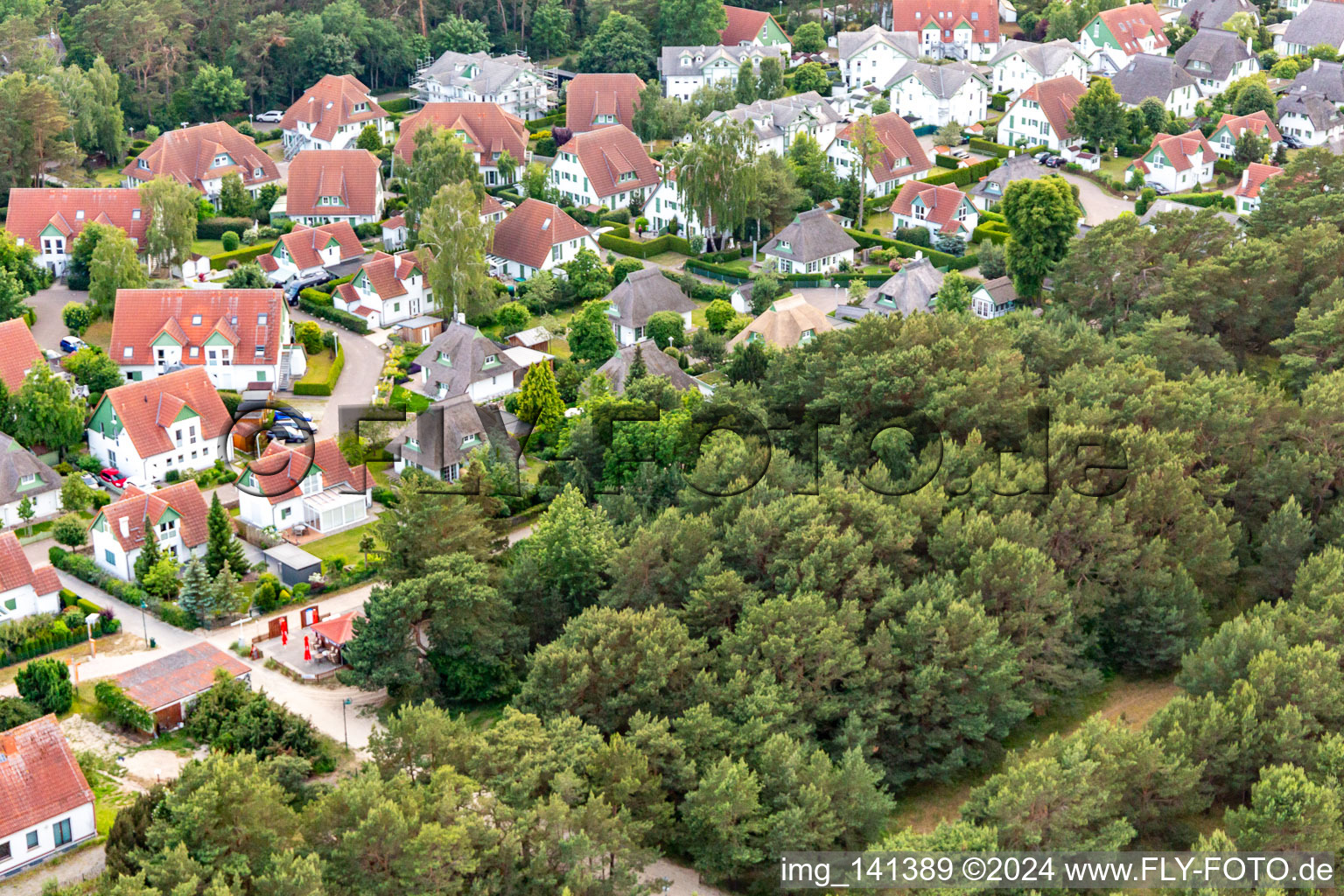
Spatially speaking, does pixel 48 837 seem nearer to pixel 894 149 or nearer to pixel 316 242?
pixel 316 242

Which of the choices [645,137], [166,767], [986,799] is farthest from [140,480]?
[645,137]

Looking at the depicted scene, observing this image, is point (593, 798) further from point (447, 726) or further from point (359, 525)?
point (359, 525)

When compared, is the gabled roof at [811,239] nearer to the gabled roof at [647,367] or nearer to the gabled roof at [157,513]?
the gabled roof at [647,367]

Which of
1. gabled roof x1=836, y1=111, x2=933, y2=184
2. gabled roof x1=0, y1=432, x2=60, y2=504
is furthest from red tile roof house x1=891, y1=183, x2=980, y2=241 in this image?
gabled roof x1=0, y1=432, x2=60, y2=504

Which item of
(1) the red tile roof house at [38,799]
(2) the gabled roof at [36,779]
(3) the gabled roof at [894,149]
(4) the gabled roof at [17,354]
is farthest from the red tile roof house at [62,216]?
(1) the red tile roof house at [38,799]

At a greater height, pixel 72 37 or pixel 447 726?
pixel 72 37

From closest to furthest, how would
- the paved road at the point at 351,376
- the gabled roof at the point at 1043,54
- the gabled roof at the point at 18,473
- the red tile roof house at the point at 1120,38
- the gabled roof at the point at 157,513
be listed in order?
the gabled roof at the point at 157,513, the gabled roof at the point at 18,473, the paved road at the point at 351,376, the gabled roof at the point at 1043,54, the red tile roof house at the point at 1120,38
